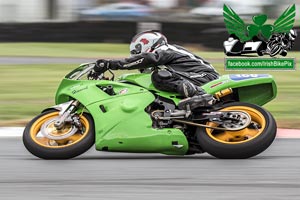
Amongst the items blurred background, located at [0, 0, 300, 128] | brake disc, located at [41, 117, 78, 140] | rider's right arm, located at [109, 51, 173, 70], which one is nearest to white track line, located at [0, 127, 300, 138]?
brake disc, located at [41, 117, 78, 140]

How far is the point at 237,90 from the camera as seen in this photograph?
324 inches

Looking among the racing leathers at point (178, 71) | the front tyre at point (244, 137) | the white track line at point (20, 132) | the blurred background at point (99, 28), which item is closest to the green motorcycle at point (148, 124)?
the front tyre at point (244, 137)

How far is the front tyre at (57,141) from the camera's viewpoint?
7.90 metres

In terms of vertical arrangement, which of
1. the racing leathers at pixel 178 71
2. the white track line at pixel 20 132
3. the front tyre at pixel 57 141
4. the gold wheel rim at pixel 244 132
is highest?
the racing leathers at pixel 178 71

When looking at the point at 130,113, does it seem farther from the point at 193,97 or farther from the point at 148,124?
the point at 193,97

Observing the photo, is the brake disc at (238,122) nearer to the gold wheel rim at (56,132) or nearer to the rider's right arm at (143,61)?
the rider's right arm at (143,61)

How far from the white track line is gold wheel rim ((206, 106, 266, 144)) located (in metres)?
2.25

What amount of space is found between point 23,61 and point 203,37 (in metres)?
6.18

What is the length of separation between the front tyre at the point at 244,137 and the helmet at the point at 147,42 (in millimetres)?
986

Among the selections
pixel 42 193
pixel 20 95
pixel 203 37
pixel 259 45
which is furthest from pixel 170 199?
pixel 203 37

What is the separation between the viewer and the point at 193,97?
7883mm

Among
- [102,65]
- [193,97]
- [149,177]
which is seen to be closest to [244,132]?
[193,97]

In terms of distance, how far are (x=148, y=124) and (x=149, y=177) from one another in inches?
38.2

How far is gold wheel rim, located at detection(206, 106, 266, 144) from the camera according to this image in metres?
7.80
